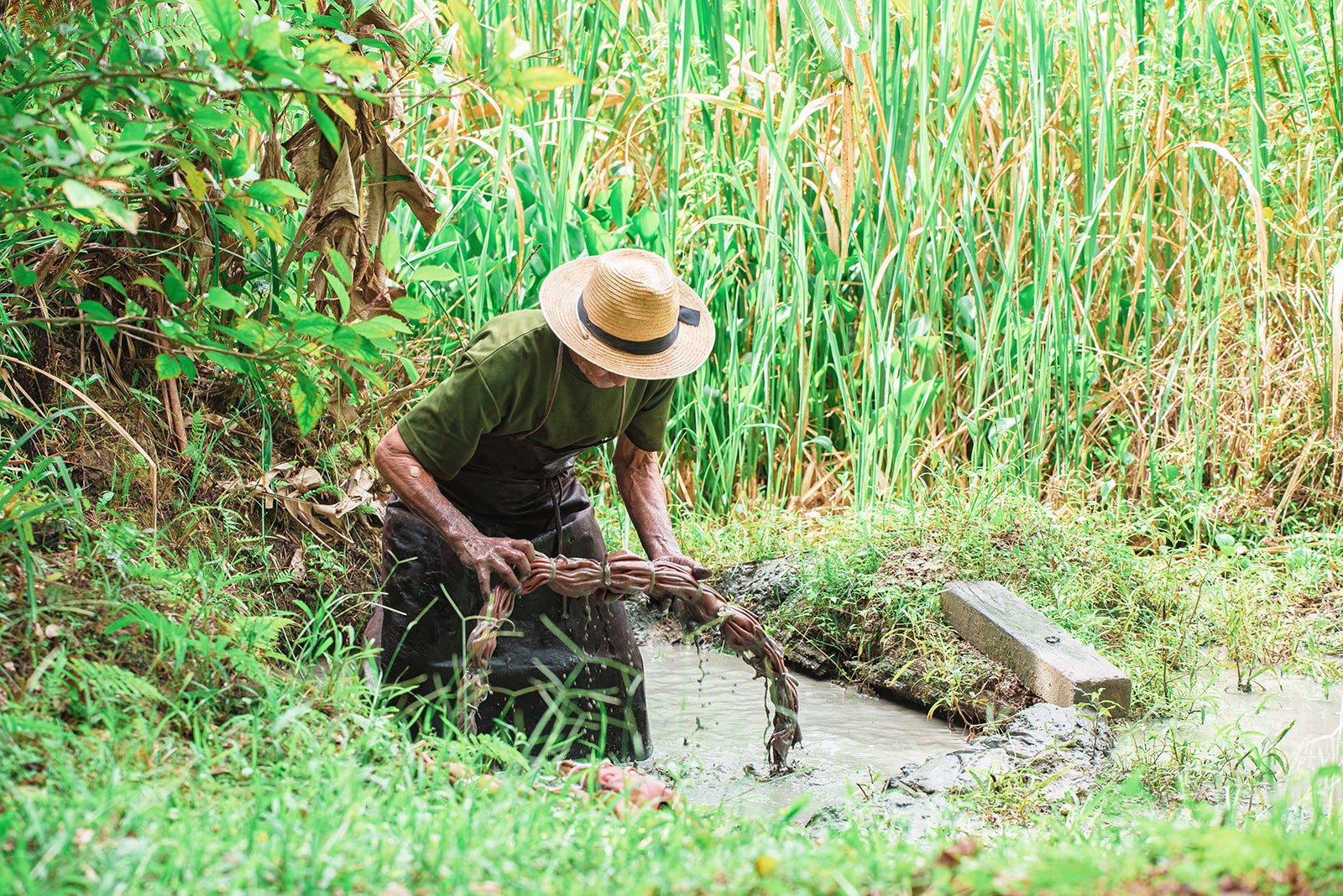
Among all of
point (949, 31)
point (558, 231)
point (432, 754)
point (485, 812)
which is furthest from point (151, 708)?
point (949, 31)

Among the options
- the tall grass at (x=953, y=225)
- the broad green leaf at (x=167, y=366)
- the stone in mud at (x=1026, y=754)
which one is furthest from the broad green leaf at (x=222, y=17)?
the tall grass at (x=953, y=225)

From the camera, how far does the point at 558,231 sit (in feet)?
13.5

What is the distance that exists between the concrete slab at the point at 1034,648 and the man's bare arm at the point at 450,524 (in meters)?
1.45

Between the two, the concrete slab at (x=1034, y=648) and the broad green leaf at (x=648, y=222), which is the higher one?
the broad green leaf at (x=648, y=222)

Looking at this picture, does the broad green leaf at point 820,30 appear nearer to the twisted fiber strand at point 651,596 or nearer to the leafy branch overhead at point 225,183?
the leafy branch overhead at point 225,183

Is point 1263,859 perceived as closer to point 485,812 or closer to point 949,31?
point 485,812

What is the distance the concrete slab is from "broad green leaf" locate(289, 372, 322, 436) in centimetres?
197

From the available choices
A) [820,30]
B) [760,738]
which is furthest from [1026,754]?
[820,30]

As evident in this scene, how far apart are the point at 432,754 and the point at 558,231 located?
7.66ft

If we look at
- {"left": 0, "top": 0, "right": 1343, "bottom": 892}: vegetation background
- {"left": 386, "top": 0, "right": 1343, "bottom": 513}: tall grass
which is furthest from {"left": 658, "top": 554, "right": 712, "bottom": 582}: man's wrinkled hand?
{"left": 386, "top": 0, "right": 1343, "bottom": 513}: tall grass

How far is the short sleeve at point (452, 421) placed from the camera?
8.71 feet

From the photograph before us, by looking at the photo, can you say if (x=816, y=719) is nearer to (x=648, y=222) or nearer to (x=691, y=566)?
(x=691, y=566)

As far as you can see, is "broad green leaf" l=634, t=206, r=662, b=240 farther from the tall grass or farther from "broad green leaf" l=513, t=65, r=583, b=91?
"broad green leaf" l=513, t=65, r=583, b=91

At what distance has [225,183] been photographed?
10.1 ft
